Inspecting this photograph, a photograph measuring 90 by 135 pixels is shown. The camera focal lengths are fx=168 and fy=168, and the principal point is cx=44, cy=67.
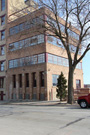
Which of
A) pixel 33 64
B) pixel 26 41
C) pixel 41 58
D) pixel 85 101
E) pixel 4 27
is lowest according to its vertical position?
pixel 85 101

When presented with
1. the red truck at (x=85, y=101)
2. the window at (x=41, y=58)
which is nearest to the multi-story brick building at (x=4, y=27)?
the window at (x=41, y=58)

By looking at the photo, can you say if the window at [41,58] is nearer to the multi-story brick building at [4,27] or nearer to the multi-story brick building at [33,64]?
the multi-story brick building at [33,64]

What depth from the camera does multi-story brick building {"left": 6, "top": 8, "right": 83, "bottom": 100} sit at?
25.6 meters

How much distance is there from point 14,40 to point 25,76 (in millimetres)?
7481

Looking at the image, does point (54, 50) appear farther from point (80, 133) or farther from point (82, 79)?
point (80, 133)

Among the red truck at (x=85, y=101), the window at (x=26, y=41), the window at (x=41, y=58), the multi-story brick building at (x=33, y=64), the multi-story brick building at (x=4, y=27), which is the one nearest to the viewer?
the red truck at (x=85, y=101)

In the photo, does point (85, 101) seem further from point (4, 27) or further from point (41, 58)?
point (4, 27)

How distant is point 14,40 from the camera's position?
31.1 m

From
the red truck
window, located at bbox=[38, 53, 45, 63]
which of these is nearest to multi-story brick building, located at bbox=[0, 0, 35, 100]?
window, located at bbox=[38, 53, 45, 63]

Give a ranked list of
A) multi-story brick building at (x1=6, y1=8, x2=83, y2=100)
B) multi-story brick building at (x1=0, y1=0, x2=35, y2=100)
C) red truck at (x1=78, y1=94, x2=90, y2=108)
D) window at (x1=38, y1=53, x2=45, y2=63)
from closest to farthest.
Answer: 1. red truck at (x1=78, y1=94, x2=90, y2=108)
2. multi-story brick building at (x1=6, y1=8, x2=83, y2=100)
3. window at (x1=38, y1=53, x2=45, y2=63)
4. multi-story brick building at (x1=0, y1=0, x2=35, y2=100)

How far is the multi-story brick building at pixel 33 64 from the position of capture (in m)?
25.6

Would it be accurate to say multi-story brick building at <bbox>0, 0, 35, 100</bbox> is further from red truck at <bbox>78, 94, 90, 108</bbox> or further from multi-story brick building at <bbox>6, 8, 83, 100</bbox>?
red truck at <bbox>78, 94, 90, 108</bbox>

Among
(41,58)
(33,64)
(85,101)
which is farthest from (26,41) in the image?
(85,101)

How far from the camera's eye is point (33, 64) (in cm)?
2720
